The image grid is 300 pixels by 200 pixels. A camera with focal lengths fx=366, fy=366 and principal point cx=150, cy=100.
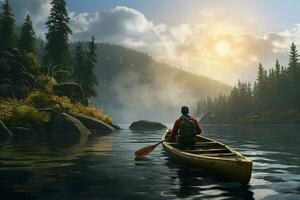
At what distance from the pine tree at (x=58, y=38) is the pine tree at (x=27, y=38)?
3.49m

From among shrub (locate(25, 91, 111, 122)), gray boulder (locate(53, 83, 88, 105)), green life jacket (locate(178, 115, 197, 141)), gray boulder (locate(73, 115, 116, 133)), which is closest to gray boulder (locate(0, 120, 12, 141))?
shrub (locate(25, 91, 111, 122))

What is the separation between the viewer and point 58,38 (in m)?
55.2

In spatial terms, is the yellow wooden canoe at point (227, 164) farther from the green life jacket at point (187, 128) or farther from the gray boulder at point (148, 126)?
the gray boulder at point (148, 126)

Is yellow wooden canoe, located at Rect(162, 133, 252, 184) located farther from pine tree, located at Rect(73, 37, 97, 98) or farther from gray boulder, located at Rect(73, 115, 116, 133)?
pine tree, located at Rect(73, 37, 97, 98)

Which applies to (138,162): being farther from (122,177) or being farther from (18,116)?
(18,116)

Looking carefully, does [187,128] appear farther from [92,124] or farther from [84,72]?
[84,72]

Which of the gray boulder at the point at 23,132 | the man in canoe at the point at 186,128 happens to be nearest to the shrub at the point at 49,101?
the gray boulder at the point at 23,132

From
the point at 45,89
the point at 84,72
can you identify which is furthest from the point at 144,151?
the point at 84,72

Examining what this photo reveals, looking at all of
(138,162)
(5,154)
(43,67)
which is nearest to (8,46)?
(43,67)

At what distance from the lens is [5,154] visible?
18.7 metres

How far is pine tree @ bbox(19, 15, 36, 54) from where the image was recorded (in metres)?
57.3

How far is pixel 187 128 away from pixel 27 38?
158 feet

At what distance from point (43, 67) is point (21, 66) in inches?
225

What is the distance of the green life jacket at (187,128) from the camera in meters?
15.0
